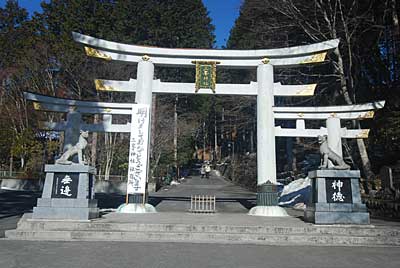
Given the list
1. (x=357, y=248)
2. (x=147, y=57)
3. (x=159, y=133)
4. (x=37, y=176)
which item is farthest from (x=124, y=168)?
(x=357, y=248)

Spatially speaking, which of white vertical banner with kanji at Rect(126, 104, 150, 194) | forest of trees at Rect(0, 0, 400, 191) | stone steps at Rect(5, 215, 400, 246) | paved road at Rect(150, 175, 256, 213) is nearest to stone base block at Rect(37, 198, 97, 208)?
stone steps at Rect(5, 215, 400, 246)

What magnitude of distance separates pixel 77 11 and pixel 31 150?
13027 mm

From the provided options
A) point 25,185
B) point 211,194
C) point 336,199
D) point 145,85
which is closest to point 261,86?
point 145,85

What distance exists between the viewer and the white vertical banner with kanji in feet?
39.4

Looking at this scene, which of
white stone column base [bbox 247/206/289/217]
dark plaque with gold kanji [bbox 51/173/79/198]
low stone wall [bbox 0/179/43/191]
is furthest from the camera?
low stone wall [bbox 0/179/43/191]

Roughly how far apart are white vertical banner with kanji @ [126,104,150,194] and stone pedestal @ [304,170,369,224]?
18.8 ft

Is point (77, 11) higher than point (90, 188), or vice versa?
point (77, 11)

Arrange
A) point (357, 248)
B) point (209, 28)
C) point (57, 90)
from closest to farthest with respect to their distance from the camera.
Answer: point (357, 248) → point (57, 90) → point (209, 28)

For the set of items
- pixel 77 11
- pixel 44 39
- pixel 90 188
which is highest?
pixel 77 11

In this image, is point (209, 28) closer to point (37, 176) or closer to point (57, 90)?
point (57, 90)

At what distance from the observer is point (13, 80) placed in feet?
86.3

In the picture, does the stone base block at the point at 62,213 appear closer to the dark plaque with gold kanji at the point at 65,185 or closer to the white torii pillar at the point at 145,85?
the dark plaque with gold kanji at the point at 65,185

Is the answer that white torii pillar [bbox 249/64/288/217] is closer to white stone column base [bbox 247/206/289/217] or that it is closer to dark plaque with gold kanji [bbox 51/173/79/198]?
white stone column base [bbox 247/206/289/217]

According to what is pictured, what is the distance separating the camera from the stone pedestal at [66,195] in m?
9.52
